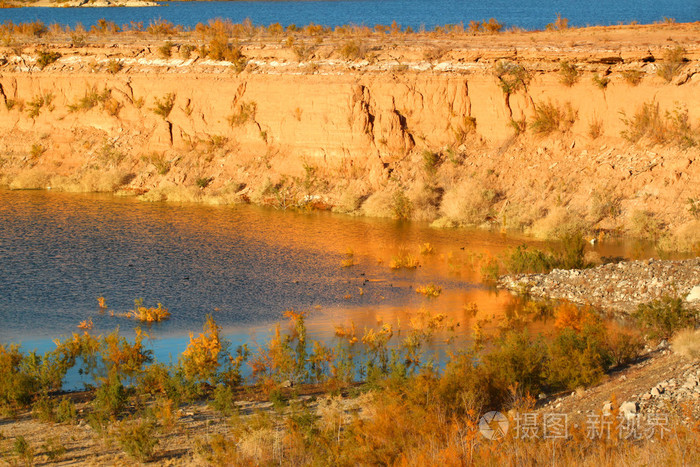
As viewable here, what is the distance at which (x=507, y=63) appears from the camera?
1142 inches

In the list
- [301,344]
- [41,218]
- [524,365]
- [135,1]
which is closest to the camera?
[524,365]

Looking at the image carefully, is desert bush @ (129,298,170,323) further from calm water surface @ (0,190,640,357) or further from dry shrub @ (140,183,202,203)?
dry shrub @ (140,183,202,203)

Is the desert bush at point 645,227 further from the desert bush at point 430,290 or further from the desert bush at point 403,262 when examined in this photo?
the desert bush at point 430,290

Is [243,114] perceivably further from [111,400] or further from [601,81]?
[111,400]

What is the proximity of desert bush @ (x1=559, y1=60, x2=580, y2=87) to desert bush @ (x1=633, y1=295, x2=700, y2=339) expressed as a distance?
13733mm

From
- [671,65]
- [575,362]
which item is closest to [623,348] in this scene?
[575,362]

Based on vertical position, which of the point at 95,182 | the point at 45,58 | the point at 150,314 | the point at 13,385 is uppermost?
the point at 45,58

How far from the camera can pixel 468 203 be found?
26547 millimetres

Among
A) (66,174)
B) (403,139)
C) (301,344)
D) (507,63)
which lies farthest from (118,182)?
(301,344)

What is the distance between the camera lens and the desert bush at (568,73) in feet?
91.1

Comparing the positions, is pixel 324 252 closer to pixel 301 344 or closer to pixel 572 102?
pixel 301 344

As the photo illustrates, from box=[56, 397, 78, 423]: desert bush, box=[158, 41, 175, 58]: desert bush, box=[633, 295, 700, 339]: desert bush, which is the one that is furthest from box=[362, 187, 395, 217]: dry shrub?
box=[56, 397, 78, 423]: desert bush

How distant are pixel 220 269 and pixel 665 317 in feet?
34.7

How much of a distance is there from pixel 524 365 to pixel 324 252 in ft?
36.6
